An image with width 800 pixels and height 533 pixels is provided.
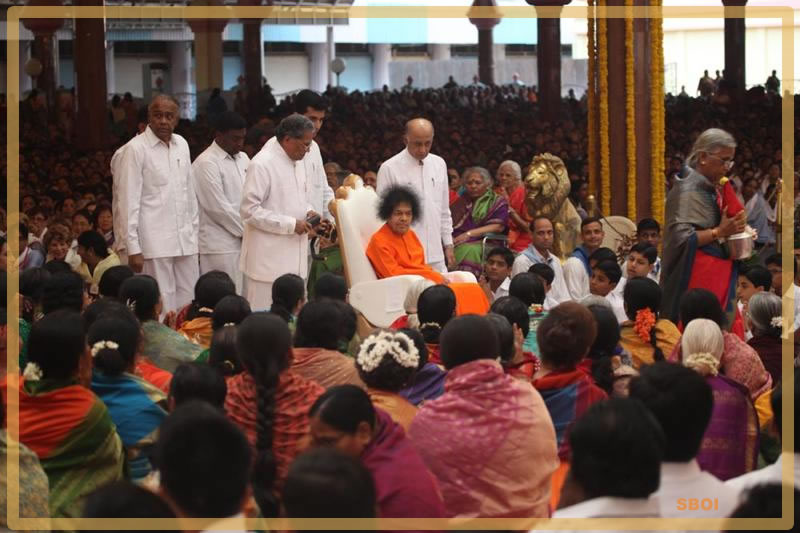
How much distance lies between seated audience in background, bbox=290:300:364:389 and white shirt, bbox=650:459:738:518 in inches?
53.2

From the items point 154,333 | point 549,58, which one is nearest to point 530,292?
point 154,333

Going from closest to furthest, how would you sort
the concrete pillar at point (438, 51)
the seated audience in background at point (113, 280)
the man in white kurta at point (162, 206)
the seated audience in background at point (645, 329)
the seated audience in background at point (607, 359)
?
the seated audience in background at point (607, 359) → the seated audience in background at point (645, 329) → the seated audience in background at point (113, 280) → the man in white kurta at point (162, 206) → the concrete pillar at point (438, 51)

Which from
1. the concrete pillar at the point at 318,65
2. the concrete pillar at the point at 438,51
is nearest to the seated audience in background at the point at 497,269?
the concrete pillar at the point at 318,65

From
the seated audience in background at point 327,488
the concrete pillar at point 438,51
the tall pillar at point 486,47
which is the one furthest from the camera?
the concrete pillar at point 438,51

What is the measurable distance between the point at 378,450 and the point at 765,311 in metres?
2.62

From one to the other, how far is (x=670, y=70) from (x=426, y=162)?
2777 centimetres

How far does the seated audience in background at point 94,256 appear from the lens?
6953 millimetres

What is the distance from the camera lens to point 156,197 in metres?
6.66

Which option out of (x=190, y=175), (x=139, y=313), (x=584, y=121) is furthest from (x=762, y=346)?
(x=584, y=121)

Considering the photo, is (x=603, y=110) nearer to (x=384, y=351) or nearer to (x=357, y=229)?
(x=357, y=229)

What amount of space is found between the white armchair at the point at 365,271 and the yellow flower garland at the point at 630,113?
323 centimetres

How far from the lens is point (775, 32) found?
34.3m

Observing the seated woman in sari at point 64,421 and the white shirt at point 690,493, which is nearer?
the white shirt at point 690,493

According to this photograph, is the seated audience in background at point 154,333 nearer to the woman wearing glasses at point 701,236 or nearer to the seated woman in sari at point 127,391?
the seated woman in sari at point 127,391
